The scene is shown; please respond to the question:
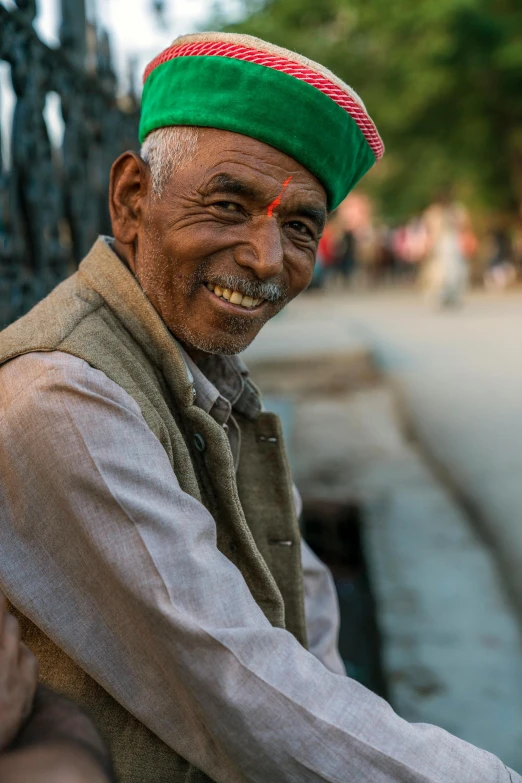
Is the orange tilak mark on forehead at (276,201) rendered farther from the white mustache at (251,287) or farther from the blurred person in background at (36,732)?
the blurred person in background at (36,732)

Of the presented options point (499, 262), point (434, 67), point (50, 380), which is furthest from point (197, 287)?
point (499, 262)

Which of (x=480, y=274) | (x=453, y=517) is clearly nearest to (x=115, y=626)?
(x=453, y=517)

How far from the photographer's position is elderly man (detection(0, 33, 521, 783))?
121 cm

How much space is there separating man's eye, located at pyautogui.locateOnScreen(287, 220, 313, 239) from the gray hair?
24 cm

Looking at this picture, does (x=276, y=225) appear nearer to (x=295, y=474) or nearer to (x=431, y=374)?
(x=295, y=474)

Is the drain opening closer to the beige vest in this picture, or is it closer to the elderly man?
the beige vest

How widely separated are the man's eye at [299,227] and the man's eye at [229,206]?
0.12 m

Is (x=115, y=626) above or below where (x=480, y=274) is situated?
above

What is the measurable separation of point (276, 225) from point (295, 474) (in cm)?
321

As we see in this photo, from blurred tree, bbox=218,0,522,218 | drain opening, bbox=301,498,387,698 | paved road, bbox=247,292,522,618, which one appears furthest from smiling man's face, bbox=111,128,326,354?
blurred tree, bbox=218,0,522,218

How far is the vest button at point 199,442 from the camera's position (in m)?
1.55

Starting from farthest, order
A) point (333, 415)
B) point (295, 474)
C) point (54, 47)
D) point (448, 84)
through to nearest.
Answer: point (448, 84) < point (333, 415) < point (295, 474) < point (54, 47)

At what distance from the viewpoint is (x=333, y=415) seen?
6.52 m

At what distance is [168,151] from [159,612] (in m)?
0.87
